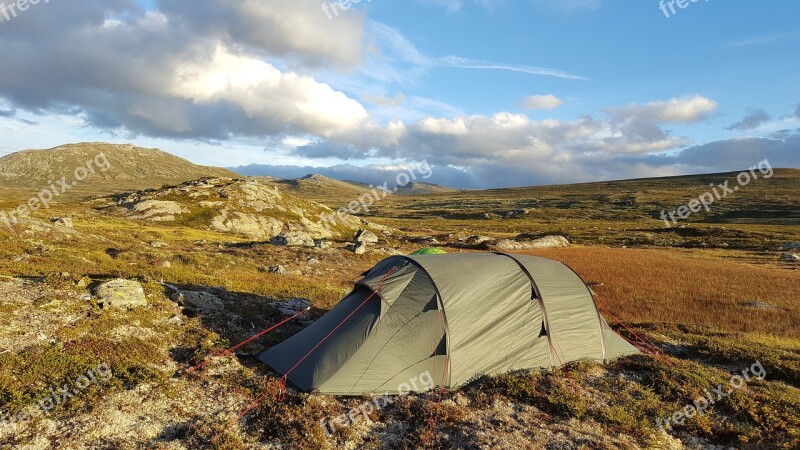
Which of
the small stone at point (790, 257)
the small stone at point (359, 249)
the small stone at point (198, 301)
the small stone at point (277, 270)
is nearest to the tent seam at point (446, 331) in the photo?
the small stone at point (198, 301)

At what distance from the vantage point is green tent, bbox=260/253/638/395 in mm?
11164

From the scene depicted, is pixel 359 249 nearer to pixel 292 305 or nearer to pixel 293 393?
pixel 292 305

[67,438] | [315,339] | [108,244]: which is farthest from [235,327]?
[108,244]

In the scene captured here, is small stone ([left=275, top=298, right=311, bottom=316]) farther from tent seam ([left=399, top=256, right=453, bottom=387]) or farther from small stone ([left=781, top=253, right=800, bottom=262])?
small stone ([left=781, top=253, right=800, bottom=262])

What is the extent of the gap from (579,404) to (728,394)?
4269 millimetres

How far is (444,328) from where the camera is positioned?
1159 centimetres

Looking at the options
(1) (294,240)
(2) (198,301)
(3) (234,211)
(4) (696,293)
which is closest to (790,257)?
(4) (696,293)

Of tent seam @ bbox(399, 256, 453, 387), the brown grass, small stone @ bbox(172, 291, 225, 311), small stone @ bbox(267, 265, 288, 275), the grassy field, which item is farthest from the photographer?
small stone @ bbox(267, 265, 288, 275)

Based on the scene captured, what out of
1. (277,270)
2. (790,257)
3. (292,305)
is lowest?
(790,257)

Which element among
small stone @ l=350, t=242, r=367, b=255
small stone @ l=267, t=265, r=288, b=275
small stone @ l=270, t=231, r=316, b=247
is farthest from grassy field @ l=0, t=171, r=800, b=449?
small stone @ l=270, t=231, r=316, b=247

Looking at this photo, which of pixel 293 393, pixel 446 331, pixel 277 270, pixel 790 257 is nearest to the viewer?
pixel 293 393

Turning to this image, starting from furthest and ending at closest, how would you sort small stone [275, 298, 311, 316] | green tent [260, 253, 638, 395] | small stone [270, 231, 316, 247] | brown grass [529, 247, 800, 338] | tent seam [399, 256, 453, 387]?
small stone [270, 231, 316, 247]
brown grass [529, 247, 800, 338]
small stone [275, 298, 311, 316]
tent seam [399, 256, 453, 387]
green tent [260, 253, 638, 395]

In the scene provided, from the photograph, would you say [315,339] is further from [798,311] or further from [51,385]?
[798,311]

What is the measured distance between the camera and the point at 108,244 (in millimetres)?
32656
